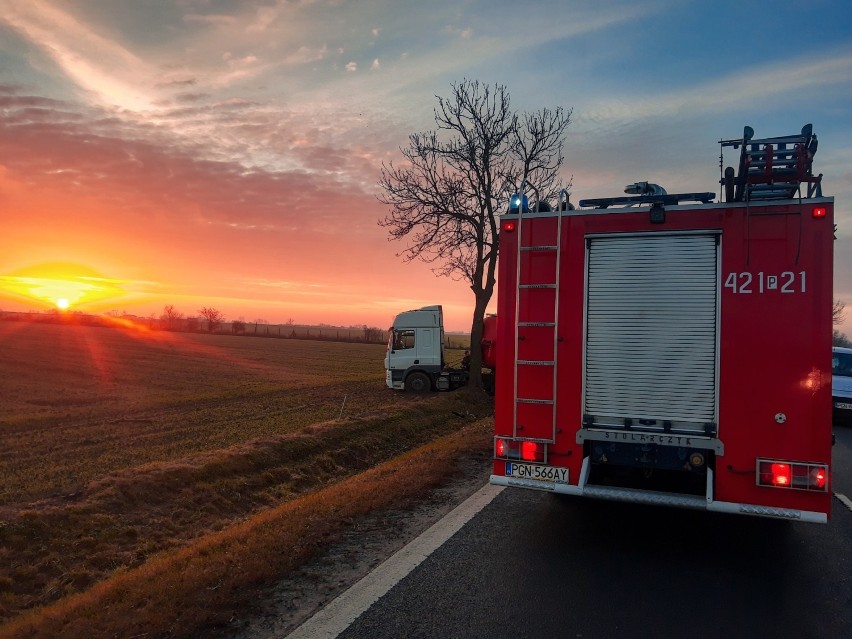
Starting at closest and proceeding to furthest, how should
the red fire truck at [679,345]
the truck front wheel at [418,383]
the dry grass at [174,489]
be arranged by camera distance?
1. the dry grass at [174,489]
2. the red fire truck at [679,345]
3. the truck front wheel at [418,383]

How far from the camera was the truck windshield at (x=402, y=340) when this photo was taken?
25.9 m

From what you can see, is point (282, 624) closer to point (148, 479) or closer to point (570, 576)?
point (570, 576)

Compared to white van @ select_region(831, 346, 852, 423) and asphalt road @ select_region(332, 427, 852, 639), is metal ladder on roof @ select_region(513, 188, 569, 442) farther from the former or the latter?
white van @ select_region(831, 346, 852, 423)

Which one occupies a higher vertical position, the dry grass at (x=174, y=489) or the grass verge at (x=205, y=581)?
the grass verge at (x=205, y=581)

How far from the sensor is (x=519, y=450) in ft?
18.6

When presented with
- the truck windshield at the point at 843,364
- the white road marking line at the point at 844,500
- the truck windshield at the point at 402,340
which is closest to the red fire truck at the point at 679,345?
the white road marking line at the point at 844,500

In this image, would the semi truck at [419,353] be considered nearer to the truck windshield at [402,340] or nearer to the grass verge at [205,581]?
the truck windshield at [402,340]

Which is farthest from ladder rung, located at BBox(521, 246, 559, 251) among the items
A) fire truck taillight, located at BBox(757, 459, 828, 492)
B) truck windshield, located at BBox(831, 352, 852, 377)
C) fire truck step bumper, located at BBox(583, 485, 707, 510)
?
truck windshield, located at BBox(831, 352, 852, 377)

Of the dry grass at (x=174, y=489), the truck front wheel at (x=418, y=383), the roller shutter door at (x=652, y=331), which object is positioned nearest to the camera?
the dry grass at (x=174, y=489)

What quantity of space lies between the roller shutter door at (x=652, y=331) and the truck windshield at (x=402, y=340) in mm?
20421

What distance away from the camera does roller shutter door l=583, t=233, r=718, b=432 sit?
204 inches

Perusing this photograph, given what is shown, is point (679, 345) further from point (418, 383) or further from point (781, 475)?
point (418, 383)

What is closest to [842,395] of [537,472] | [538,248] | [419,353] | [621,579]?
[537,472]

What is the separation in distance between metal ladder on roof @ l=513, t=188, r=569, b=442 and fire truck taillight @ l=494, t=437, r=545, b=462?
0.06 m
